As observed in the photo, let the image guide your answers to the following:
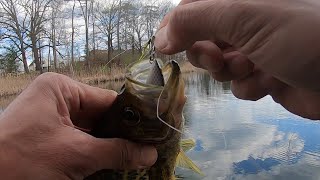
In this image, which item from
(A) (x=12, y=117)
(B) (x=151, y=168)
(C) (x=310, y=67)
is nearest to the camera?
(C) (x=310, y=67)

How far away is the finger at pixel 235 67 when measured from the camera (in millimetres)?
2147

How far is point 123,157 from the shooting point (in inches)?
77.5

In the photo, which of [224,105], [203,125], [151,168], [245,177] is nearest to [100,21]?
[224,105]

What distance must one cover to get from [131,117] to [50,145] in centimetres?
43

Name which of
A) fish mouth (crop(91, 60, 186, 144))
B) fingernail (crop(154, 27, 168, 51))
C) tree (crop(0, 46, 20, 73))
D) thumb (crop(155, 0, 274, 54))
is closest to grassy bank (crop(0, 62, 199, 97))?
fish mouth (crop(91, 60, 186, 144))

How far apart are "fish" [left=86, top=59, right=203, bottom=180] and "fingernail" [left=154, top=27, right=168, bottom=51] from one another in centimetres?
8

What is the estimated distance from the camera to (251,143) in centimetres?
1105

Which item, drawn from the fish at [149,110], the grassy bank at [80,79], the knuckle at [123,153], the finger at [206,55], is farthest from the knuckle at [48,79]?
the grassy bank at [80,79]

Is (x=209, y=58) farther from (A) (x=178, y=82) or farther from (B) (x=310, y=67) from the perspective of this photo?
(B) (x=310, y=67)

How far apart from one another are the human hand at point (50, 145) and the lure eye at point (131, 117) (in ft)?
0.34

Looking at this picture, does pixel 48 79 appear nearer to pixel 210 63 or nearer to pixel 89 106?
pixel 89 106

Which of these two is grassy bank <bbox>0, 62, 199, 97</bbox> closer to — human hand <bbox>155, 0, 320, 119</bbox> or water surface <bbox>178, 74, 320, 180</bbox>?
water surface <bbox>178, 74, 320, 180</bbox>

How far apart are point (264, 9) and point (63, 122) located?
1097 millimetres

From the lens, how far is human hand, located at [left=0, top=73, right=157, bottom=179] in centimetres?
172
